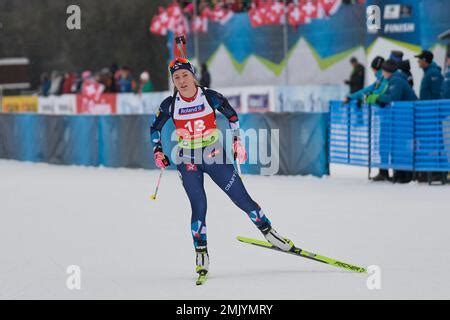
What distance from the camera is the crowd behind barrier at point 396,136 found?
16.7m

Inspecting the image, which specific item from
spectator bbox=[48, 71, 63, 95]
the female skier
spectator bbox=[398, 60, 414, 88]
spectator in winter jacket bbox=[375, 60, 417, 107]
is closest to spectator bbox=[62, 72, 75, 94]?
spectator bbox=[48, 71, 63, 95]

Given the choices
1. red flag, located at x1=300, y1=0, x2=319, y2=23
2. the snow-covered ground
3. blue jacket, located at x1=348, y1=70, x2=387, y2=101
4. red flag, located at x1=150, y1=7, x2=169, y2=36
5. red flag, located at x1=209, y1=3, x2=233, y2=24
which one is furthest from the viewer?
red flag, located at x1=150, y1=7, x2=169, y2=36

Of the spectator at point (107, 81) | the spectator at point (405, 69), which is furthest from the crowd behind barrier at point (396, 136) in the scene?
the spectator at point (107, 81)

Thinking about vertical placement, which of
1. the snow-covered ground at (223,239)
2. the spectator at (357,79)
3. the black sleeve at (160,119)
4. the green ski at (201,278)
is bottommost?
the snow-covered ground at (223,239)

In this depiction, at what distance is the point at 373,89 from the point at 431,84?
0.94 meters

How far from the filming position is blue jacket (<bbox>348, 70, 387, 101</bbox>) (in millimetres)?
17297

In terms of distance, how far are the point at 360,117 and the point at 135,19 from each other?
28328mm

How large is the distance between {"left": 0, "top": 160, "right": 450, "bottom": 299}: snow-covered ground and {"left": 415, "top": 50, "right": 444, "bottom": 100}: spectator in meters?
1.48

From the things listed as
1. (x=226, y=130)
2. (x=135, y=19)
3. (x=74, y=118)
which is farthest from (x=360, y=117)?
(x=135, y=19)

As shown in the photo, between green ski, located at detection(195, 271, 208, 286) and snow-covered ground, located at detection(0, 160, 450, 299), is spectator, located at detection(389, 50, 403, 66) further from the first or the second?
green ski, located at detection(195, 271, 208, 286)

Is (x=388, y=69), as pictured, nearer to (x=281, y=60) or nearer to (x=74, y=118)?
(x=74, y=118)

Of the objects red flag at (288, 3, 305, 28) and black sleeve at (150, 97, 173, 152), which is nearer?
black sleeve at (150, 97, 173, 152)

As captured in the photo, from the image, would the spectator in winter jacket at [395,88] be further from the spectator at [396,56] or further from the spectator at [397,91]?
the spectator at [396,56]

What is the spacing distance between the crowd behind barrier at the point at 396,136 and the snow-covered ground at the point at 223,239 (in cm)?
41
